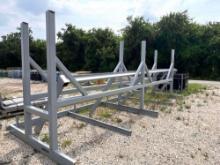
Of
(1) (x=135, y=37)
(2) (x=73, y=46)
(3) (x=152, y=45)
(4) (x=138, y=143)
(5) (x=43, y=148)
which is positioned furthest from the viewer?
(2) (x=73, y=46)

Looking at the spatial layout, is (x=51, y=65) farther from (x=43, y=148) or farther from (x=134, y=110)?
(x=134, y=110)

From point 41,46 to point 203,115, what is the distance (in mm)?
20377

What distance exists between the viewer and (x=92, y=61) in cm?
1725

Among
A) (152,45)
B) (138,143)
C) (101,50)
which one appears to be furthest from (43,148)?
(101,50)

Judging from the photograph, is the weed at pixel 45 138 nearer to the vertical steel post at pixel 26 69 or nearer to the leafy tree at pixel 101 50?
the vertical steel post at pixel 26 69

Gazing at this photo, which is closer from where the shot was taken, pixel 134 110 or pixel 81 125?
pixel 81 125

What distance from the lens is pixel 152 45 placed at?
1444 centimetres

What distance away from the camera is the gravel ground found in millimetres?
2307

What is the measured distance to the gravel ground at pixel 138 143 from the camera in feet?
7.57

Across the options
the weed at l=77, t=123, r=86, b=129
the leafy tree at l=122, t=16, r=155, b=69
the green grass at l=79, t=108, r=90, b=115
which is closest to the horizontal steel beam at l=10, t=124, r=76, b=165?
the weed at l=77, t=123, r=86, b=129

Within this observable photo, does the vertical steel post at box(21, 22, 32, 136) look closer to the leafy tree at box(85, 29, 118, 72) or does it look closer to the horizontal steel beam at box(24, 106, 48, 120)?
the horizontal steel beam at box(24, 106, 48, 120)

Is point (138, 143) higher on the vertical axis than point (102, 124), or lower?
lower

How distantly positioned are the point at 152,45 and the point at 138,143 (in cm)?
1255

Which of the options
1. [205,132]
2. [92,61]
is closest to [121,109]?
[205,132]
